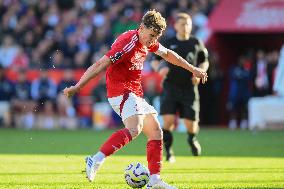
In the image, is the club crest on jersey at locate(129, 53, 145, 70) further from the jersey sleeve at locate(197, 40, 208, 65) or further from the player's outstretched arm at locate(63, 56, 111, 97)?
the jersey sleeve at locate(197, 40, 208, 65)

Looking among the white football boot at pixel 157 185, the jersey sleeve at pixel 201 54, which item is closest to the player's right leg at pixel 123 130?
the white football boot at pixel 157 185

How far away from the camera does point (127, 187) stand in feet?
32.5

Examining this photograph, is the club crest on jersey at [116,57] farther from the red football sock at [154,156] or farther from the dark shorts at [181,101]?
the dark shorts at [181,101]

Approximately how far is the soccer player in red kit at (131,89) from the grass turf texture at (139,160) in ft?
2.07

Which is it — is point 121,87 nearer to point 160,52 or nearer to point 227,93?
point 160,52

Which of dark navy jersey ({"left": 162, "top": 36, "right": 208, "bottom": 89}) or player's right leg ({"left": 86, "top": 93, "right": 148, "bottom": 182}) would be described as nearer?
player's right leg ({"left": 86, "top": 93, "right": 148, "bottom": 182})

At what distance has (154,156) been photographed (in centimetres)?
960

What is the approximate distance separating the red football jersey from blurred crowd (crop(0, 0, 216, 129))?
1581 cm

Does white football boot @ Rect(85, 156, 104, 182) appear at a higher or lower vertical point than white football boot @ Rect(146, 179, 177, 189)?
higher

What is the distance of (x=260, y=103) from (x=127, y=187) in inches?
589

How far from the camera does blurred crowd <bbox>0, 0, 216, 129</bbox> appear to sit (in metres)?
26.7

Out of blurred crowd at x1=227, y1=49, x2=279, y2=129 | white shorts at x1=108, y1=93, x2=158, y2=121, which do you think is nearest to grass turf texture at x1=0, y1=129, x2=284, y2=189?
white shorts at x1=108, y1=93, x2=158, y2=121

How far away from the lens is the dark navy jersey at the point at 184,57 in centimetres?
1448

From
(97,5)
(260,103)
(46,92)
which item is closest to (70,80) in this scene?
(46,92)
